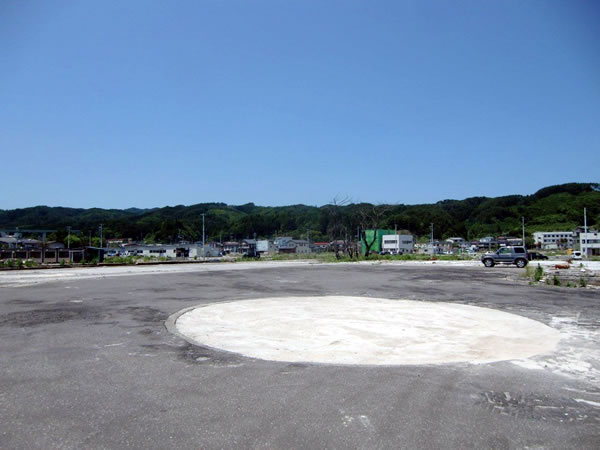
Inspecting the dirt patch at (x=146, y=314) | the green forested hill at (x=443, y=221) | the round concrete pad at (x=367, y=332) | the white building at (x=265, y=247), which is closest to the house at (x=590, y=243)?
the green forested hill at (x=443, y=221)

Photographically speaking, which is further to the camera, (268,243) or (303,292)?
(268,243)

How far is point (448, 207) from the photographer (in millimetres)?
191375

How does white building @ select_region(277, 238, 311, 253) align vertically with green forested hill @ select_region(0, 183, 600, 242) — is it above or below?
below

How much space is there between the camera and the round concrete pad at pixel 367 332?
648 centimetres

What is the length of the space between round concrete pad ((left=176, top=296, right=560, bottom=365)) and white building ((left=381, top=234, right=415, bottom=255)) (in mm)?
83322

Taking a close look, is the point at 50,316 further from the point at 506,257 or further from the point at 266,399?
the point at 506,257

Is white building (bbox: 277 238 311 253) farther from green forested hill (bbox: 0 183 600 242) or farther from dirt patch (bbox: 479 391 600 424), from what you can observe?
dirt patch (bbox: 479 391 600 424)

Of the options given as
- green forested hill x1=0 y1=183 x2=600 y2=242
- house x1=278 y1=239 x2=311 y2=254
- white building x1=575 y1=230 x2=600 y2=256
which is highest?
green forested hill x1=0 y1=183 x2=600 y2=242

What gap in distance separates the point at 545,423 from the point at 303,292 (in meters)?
12.1

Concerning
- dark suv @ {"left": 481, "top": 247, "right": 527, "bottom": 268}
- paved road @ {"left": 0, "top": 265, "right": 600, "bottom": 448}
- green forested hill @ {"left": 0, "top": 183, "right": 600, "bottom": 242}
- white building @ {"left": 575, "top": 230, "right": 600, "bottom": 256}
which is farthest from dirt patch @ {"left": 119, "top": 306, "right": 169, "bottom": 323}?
green forested hill @ {"left": 0, "top": 183, "right": 600, "bottom": 242}

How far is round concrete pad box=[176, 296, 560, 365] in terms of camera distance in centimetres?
648

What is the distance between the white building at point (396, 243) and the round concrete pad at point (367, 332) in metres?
83.3

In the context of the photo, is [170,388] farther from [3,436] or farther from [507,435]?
[507,435]

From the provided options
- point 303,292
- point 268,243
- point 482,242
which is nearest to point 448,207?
point 482,242
